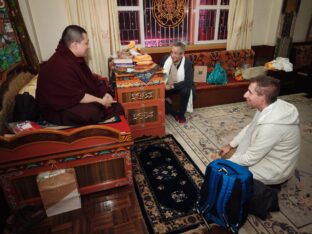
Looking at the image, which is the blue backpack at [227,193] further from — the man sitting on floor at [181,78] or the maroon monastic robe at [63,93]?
the man sitting on floor at [181,78]

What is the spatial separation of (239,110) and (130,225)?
2629mm

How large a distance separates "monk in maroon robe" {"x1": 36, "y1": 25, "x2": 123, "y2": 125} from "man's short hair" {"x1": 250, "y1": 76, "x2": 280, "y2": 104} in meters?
1.36

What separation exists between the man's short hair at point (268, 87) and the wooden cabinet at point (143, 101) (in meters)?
1.20

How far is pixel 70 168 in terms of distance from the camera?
1.70 metres

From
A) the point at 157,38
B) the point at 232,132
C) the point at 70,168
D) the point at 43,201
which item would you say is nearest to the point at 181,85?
the point at 232,132

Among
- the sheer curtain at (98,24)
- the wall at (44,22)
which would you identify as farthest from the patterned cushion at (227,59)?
the sheer curtain at (98,24)

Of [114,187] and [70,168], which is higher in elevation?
[70,168]

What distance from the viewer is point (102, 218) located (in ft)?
5.52

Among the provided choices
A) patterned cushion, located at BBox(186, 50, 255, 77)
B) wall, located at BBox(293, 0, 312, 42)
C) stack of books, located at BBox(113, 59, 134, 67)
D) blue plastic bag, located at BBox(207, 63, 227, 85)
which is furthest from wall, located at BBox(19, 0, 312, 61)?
blue plastic bag, located at BBox(207, 63, 227, 85)

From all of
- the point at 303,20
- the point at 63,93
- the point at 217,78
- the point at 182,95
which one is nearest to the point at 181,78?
the point at 182,95

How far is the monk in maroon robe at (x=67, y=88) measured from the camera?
1861 millimetres

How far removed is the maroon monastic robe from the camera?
186 centimetres

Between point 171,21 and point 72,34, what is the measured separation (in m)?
2.44

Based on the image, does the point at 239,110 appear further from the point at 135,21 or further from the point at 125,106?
the point at 135,21
